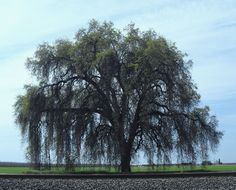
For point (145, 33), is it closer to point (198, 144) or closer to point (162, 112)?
point (162, 112)

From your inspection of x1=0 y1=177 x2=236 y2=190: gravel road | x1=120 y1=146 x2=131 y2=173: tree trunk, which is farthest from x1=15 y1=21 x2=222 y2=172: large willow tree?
x1=0 y1=177 x2=236 y2=190: gravel road

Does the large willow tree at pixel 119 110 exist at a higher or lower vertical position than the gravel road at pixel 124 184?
higher

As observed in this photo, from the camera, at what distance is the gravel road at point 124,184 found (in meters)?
19.8

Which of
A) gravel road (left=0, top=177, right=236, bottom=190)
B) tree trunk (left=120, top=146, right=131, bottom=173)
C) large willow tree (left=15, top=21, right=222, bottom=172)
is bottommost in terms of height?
gravel road (left=0, top=177, right=236, bottom=190)

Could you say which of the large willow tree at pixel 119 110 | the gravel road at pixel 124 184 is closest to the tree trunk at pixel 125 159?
the large willow tree at pixel 119 110

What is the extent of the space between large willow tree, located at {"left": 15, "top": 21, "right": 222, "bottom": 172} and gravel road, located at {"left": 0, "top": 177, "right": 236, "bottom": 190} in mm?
13533

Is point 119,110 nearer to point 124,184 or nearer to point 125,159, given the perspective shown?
point 125,159

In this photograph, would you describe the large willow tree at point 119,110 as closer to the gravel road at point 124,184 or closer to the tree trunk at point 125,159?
the tree trunk at point 125,159

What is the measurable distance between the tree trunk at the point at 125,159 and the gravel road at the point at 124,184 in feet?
47.2

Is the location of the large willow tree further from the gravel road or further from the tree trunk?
the gravel road

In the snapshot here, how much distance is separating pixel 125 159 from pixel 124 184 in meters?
16.6

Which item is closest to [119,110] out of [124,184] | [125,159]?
[125,159]

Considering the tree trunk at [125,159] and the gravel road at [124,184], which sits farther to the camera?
the tree trunk at [125,159]

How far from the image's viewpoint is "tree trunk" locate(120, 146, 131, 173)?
36.1 meters
